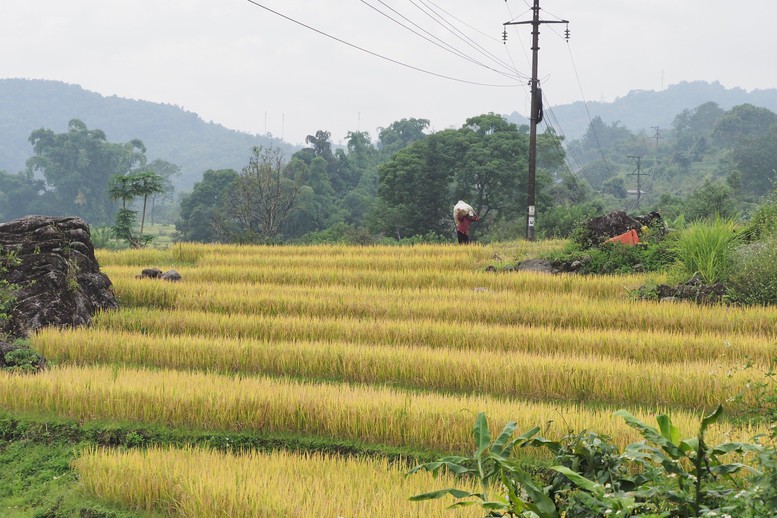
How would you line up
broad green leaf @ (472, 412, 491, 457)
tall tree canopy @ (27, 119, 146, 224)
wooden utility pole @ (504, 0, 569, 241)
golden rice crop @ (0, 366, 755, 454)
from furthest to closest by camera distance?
1. tall tree canopy @ (27, 119, 146, 224)
2. wooden utility pole @ (504, 0, 569, 241)
3. golden rice crop @ (0, 366, 755, 454)
4. broad green leaf @ (472, 412, 491, 457)

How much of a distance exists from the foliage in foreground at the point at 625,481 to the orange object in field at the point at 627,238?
44.1ft

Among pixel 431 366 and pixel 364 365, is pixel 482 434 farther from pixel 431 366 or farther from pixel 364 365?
pixel 364 365

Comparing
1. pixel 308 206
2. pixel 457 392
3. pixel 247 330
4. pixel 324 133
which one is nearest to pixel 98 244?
pixel 308 206

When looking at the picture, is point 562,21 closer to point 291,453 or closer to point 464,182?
point 464,182

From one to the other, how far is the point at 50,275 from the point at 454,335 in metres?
6.43

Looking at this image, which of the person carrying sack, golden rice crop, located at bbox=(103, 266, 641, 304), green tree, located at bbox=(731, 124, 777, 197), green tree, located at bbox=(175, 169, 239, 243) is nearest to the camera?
golden rice crop, located at bbox=(103, 266, 641, 304)

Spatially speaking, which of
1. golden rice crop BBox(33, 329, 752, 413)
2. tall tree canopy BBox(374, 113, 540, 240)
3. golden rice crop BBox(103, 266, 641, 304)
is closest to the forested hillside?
tall tree canopy BBox(374, 113, 540, 240)

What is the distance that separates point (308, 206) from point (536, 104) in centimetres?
2865

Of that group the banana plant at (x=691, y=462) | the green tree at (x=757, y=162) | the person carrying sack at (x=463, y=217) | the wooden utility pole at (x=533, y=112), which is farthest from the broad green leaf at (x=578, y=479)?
the green tree at (x=757, y=162)

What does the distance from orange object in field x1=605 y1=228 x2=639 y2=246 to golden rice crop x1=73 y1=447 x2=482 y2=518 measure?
1090cm

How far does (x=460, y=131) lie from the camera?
40.4 metres

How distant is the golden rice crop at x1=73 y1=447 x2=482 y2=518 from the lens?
432 centimetres

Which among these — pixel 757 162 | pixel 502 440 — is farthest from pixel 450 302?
pixel 757 162

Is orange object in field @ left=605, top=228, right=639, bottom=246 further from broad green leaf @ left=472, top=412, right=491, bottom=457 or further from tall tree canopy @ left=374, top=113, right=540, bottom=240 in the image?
tall tree canopy @ left=374, top=113, right=540, bottom=240
